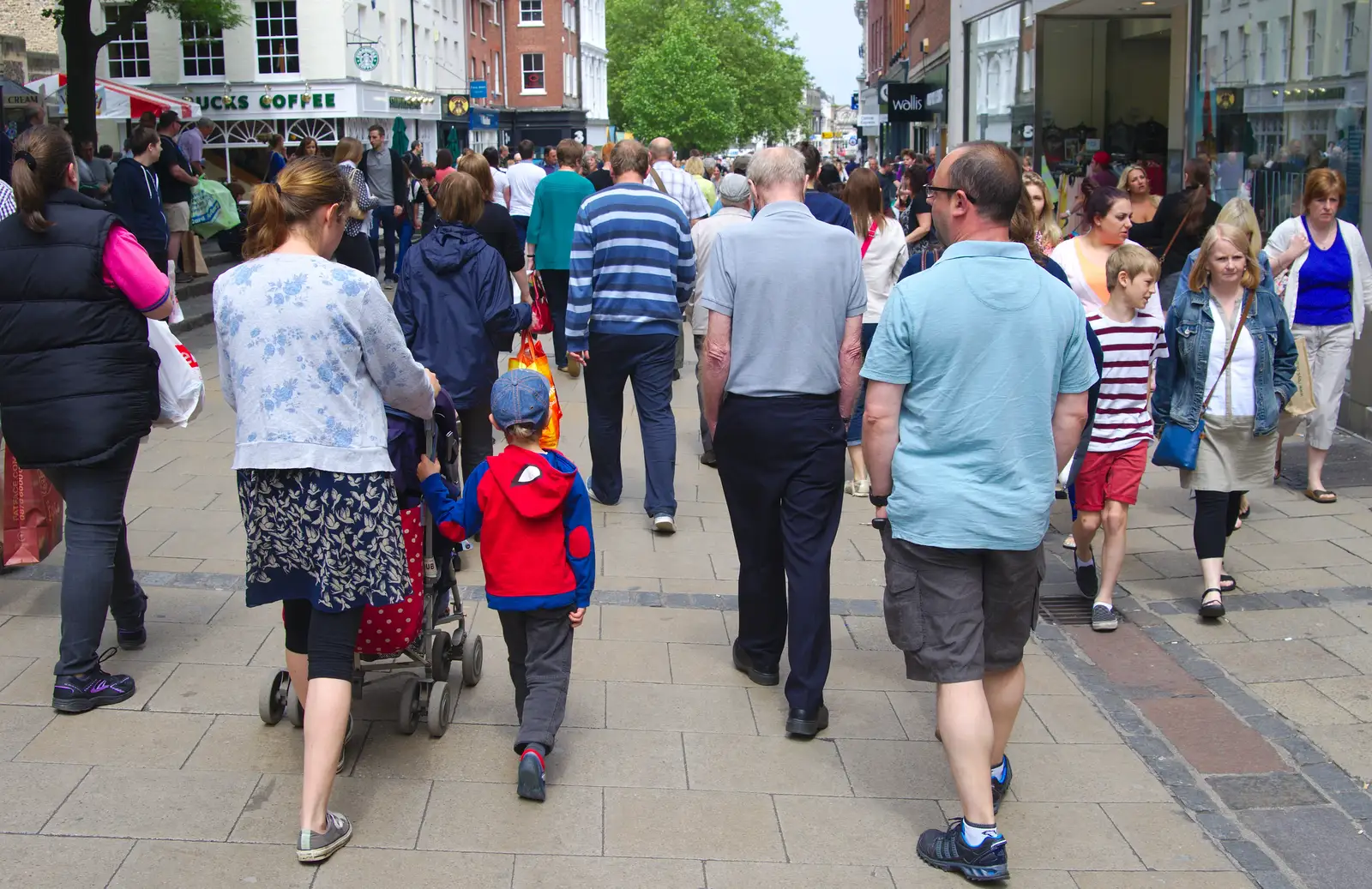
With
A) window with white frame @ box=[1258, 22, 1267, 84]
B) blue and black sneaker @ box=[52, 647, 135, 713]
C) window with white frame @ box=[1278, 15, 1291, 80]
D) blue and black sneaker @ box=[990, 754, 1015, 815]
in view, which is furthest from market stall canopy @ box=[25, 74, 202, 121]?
blue and black sneaker @ box=[990, 754, 1015, 815]

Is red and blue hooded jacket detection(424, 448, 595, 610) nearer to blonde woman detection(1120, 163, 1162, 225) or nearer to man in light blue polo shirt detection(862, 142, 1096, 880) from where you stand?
man in light blue polo shirt detection(862, 142, 1096, 880)

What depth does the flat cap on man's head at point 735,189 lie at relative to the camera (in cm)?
798

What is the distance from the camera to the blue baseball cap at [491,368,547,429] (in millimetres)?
4102

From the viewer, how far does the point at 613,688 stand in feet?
17.1

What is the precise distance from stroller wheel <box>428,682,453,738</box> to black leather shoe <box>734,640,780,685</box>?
121 cm

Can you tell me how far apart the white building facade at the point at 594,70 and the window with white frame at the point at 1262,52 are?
203ft

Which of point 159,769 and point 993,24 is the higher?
point 993,24

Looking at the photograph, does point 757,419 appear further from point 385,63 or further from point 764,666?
point 385,63

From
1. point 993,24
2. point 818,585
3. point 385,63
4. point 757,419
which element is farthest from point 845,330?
point 385,63

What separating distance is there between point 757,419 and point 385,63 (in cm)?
3831

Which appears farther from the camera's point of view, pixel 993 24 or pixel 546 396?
pixel 993 24

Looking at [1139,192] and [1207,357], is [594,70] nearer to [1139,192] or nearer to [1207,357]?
[1139,192]

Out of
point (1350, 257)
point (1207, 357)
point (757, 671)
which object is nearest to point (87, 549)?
point (757, 671)

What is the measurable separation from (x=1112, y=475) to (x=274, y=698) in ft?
11.8
